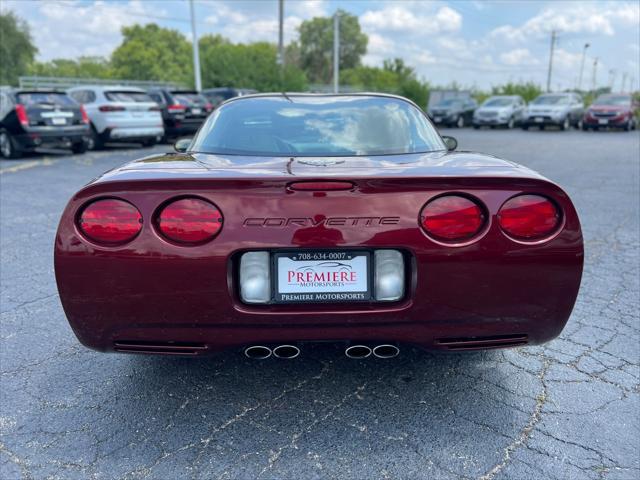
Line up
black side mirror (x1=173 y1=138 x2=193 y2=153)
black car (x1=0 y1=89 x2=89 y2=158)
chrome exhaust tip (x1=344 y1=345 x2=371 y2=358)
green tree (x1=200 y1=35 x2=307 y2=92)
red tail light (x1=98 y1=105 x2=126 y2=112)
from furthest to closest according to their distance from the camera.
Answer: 1. green tree (x1=200 y1=35 x2=307 y2=92)
2. red tail light (x1=98 y1=105 x2=126 y2=112)
3. black car (x1=0 y1=89 x2=89 y2=158)
4. black side mirror (x1=173 y1=138 x2=193 y2=153)
5. chrome exhaust tip (x1=344 y1=345 x2=371 y2=358)

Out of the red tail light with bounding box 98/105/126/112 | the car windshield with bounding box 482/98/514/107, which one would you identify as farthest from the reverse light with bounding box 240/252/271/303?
the car windshield with bounding box 482/98/514/107

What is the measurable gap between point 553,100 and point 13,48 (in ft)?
122

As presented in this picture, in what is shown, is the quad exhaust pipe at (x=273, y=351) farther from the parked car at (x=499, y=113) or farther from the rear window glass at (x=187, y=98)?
the parked car at (x=499, y=113)

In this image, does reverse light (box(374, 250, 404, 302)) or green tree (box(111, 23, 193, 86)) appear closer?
reverse light (box(374, 250, 404, 302))

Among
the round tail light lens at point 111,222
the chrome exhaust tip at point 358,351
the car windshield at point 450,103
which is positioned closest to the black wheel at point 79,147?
the round tail light lens at point 111,222

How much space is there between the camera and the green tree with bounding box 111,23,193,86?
65.3 metres

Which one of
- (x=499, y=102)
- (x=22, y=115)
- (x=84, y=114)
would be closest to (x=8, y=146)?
(x=22, y=115)

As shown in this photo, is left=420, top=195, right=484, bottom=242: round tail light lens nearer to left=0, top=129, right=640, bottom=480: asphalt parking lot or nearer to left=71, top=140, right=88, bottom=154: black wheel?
left=0, top=129, right=640, bottom=480: asphalt parking lot

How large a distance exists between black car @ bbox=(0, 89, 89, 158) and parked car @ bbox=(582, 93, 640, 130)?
20.2 meters

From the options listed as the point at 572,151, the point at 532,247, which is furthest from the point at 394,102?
the point at 572,151

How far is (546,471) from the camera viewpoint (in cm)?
194

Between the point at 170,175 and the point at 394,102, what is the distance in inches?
67.3

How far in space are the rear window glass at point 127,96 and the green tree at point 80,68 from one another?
2113 inches

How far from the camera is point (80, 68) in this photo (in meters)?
70.9
